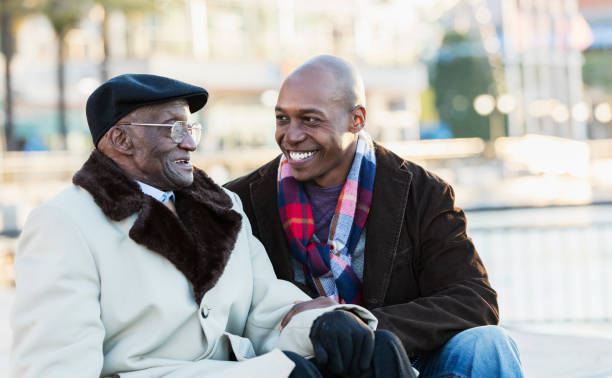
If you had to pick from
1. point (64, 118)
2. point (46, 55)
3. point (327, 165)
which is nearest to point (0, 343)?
point (327, 165)

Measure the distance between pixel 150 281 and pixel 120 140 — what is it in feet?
1.82

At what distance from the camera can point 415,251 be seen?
3.79 meters

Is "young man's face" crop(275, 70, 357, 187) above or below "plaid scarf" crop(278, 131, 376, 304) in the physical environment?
above

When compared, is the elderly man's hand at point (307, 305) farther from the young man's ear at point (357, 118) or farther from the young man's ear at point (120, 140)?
the young man's ear at point (357, 118)

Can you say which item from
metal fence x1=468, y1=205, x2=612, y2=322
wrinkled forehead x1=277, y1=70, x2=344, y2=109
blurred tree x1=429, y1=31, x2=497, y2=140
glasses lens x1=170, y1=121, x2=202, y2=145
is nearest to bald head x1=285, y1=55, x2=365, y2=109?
wrinkled forehead x1=277, y1=70, x2=344, y2=109

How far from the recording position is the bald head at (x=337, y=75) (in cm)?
381

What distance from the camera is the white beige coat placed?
2.63 m

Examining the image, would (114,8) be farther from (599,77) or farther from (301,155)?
(599,77)

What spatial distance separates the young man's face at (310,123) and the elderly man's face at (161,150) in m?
0.72

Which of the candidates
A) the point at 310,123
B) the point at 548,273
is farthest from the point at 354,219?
the point at 548,273

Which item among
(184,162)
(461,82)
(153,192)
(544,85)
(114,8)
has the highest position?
(114,8)

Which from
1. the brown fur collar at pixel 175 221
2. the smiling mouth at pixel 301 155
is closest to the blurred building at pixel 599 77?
the smiling mouth at pixel 301 155

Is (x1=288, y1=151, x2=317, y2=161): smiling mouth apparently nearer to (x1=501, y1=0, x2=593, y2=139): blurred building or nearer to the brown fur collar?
the brown fur collar

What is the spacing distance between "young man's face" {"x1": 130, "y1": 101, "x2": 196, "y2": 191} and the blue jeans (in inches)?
52.5
